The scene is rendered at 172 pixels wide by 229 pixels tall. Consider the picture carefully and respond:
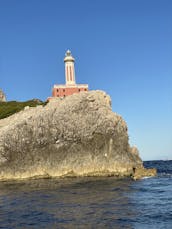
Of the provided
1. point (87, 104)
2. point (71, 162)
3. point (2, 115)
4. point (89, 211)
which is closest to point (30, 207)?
point (89, 211)

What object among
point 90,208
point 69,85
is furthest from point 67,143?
point 90,208

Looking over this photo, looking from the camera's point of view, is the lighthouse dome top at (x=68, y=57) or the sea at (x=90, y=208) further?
the lighthouse dome top at (x=68, y=57)

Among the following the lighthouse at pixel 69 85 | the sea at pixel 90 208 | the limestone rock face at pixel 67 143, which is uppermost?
the lighthouse at pixel 69 85

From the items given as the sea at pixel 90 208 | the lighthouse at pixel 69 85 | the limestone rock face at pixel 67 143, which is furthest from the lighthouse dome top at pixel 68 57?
the sea at pixel 90 208

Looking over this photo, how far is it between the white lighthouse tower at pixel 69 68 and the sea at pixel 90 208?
53367 millimetres

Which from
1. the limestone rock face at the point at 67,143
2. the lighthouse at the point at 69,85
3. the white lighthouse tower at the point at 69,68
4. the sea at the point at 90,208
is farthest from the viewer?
the white lighthouse tower at the point at 69,68

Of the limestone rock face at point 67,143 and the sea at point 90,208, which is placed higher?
the limestone rock face at point 67,143

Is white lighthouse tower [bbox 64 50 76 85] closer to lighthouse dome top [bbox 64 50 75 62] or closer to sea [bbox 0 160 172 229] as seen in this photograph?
lighthouse dome top [bbox 64 50 75 62]

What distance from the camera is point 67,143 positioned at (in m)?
66.4

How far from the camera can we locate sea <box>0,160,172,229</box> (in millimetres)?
26311

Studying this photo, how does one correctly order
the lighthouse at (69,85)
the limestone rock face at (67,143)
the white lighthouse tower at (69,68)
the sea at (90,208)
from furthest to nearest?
the white lighthouse tower at (69,68) < the lighthouse at (69,85) < the limestone rock face at (67,143) < the sea at (90,208)

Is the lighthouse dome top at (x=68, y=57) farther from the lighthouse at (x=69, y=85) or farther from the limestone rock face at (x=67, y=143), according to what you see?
the limestone rock face at (x=67, y=143)

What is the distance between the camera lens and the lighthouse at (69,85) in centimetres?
9212

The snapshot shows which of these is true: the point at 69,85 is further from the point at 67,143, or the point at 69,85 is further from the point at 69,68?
the point at 67,143
